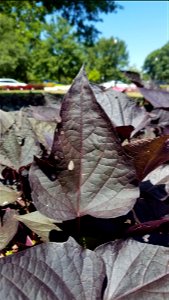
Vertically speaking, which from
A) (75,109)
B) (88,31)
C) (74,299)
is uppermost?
(88,31)

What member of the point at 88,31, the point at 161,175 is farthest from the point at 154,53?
the point at 161,175

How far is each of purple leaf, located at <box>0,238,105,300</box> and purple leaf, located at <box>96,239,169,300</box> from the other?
0.02m

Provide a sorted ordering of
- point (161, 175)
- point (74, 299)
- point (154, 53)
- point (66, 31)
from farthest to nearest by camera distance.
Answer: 1. point (154, 53)
2. point (66, 31)
3. point (161, 175)
4. point (74, 299)

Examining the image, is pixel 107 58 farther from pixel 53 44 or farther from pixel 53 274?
pixel 53 274

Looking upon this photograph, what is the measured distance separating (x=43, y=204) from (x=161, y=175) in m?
0.24

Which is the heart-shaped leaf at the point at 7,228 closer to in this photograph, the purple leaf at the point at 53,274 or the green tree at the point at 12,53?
the purple leaf at the point at 53,274

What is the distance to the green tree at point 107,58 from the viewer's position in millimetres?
49562

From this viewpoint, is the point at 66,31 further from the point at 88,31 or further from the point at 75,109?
the point at 75,109

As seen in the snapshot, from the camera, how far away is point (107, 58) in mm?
53156

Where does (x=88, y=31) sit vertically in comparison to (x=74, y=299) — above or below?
above

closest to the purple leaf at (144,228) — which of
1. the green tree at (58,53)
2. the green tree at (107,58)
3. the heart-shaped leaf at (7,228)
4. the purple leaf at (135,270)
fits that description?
the purple leaf at (135,270)

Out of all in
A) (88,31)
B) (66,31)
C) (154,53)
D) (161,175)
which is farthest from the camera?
(154,53)

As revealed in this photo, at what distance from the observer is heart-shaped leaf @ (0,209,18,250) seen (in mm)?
501

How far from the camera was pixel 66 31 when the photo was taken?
130 ft
